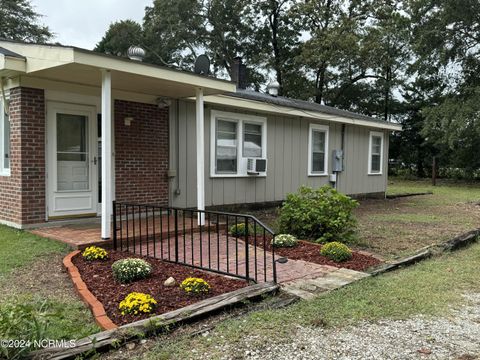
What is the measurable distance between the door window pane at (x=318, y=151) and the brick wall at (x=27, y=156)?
23.5 ft

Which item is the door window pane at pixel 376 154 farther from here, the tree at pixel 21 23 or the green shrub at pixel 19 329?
the tree at pixel 21 23

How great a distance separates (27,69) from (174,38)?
22.5 meters

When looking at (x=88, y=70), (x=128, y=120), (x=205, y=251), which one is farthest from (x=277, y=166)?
(x=88, y=70)

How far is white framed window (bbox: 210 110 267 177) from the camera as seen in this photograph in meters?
8.63

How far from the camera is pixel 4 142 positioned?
664cm

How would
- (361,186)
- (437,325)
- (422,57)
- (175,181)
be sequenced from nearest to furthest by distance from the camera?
1. (437,325)
2. (175,181)
3. (361,186)
4. (422,57)

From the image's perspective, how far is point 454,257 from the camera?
216 inches

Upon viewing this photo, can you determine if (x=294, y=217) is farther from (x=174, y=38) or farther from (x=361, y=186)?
(x=174, y=38)

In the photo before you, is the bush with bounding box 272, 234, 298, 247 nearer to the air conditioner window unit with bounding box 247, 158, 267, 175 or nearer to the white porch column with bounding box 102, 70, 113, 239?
the white porch column with bounding box 102, 70, 113, 239

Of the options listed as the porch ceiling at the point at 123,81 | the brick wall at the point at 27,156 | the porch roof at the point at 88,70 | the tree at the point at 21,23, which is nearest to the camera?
the porch roof at the point at 88,70

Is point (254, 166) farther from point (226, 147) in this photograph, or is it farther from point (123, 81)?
point (123, 81)

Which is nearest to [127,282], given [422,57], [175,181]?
[175,181]

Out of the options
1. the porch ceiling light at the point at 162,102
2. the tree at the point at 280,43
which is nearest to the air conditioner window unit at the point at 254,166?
the porch ceiling light at the point at 162,102

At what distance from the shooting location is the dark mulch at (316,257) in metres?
4.80
